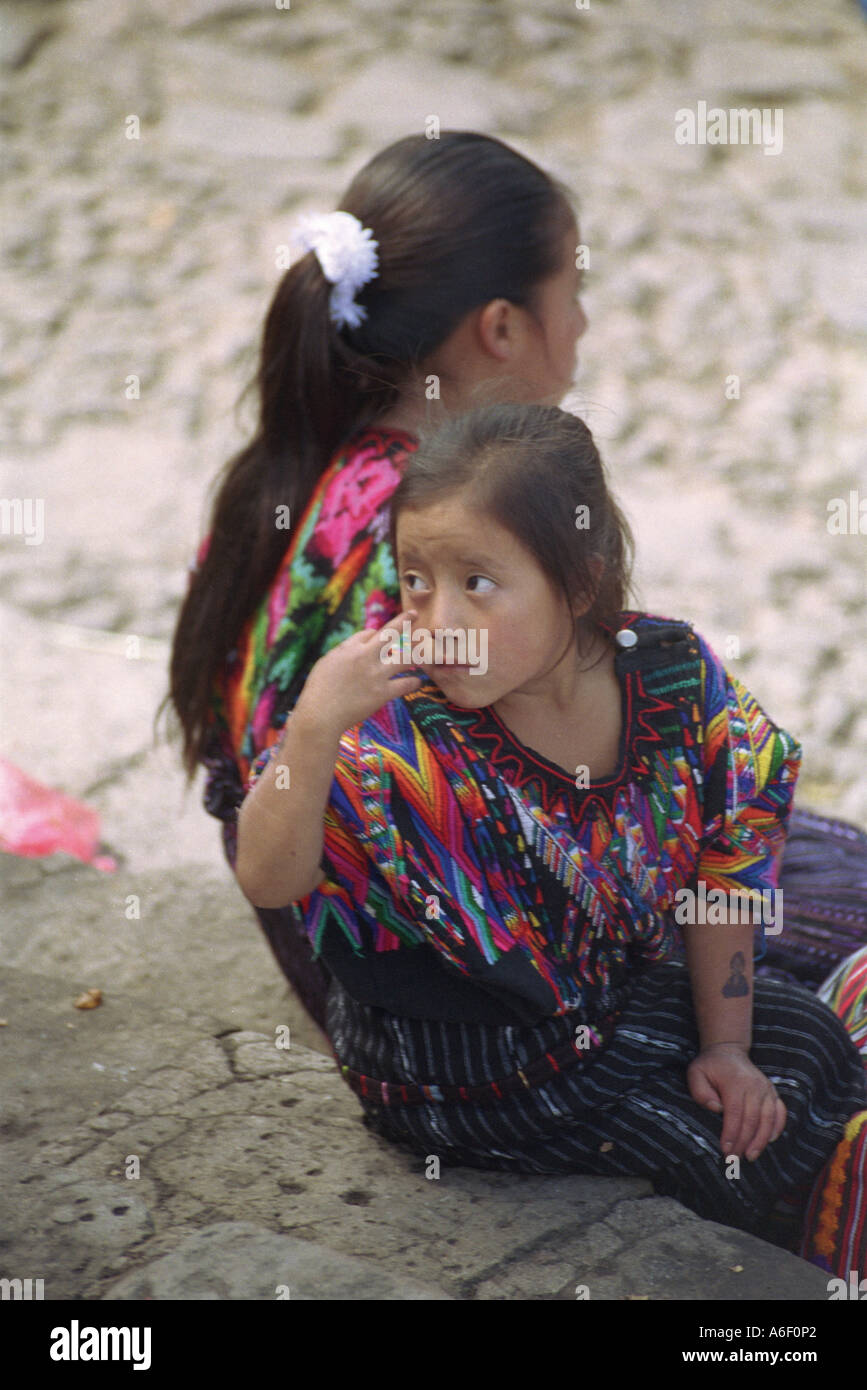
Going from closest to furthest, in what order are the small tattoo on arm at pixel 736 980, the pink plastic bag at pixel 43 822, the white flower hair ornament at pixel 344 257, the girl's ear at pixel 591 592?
the girl's ear at pixel 591 592
the small tattoo on arm at pixel 736 980
the white flower hair ornament at pixel 344 257
the pink plastic bag at pixel 43 822

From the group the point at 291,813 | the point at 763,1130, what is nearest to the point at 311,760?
the point at 291,813

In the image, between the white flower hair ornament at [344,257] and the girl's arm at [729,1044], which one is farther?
the white flower hair ornament at [344,257]

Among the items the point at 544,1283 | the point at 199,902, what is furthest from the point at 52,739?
the point at 544,1283

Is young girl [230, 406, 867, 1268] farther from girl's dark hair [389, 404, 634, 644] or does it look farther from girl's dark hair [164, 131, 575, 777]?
girl's dark hair [164, 131, 575, 777]

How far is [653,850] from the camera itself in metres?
1.78

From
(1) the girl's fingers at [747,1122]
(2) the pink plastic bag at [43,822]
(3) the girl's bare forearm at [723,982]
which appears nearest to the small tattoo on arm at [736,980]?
(3) the girl's bare forearm at [723,982]

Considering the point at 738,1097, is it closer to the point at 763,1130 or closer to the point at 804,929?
the point at 763,1130

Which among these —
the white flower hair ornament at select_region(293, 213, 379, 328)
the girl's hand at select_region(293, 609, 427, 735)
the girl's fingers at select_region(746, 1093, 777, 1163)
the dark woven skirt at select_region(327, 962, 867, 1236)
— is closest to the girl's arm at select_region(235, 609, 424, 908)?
the girl's hand at select_region(293, 609, 427, 735)

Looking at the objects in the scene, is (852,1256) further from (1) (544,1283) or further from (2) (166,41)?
(2) (166,41)

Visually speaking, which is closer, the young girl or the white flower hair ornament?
the young girl

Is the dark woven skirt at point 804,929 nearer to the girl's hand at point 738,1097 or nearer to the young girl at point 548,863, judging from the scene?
the young girl at point 548,863

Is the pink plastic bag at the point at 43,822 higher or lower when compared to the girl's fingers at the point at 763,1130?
higher

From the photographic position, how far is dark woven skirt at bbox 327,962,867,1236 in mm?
1765

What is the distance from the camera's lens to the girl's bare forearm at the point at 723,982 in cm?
180
